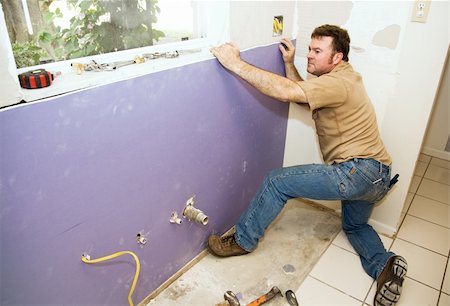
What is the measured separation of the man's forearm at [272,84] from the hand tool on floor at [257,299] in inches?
32.2

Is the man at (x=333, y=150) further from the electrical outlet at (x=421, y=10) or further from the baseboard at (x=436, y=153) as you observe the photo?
the baseboard at (x=436, y=153)

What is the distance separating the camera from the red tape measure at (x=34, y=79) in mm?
894

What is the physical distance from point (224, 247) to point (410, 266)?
3.01 feet

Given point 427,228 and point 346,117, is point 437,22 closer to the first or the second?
point 346,117

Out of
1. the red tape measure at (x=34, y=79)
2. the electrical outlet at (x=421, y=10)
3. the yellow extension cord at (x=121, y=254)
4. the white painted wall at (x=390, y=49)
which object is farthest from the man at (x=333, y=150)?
the red tape measure at (x=34, y=79)

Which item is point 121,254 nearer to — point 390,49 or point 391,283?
point 391,283

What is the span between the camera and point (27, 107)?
2.83ft

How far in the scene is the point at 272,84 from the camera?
138 cm

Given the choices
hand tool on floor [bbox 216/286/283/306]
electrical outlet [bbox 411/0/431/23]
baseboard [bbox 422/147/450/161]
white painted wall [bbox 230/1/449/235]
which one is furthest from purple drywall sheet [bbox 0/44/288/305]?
baseboard [bbox 422/147/450/161]

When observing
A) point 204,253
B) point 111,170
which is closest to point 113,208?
point 111,170

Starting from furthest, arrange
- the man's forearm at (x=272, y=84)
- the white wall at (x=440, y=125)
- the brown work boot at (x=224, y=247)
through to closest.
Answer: the white wall at (x=440, y=125) → the brown work boot at (x=224, y=247) → the man's forearm at (x=272, y=84)

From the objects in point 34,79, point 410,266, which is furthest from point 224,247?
point 34,79

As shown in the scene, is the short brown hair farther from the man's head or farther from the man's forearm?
the man's forearm

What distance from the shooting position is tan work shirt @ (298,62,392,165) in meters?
1.43
